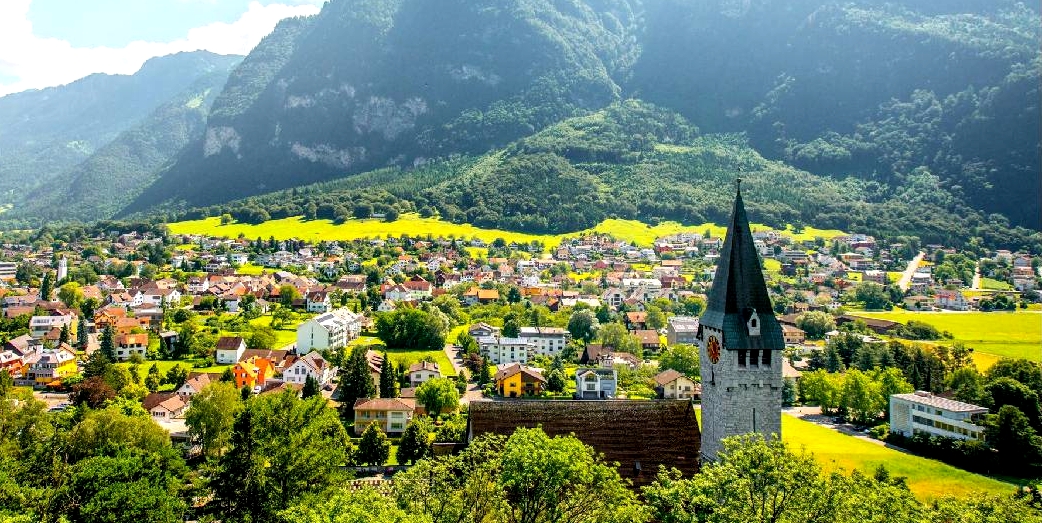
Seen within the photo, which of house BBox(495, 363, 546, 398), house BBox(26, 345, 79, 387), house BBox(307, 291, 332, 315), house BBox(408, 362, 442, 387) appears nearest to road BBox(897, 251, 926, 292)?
house BBox(495, 363, 546, 398)

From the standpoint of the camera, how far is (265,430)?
30.4 metres

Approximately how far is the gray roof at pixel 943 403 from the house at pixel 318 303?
81.2 meters

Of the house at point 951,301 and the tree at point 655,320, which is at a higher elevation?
the house at point 951,301

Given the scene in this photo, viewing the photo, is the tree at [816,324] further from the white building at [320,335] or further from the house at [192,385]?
the house at [192,385]

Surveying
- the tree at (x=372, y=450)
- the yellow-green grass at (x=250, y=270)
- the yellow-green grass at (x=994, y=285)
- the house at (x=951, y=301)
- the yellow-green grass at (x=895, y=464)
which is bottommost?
the yellow-green grass at (x=895, y=464)

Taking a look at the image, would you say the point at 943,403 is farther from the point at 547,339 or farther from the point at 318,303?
the point at 318,303

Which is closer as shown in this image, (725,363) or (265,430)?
(725,363)

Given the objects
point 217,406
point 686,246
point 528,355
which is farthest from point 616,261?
point 217,406

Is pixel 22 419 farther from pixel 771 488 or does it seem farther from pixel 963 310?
pixel 963 310

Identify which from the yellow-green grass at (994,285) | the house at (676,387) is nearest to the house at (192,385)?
the house at (676,387)

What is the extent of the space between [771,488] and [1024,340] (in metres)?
99.2

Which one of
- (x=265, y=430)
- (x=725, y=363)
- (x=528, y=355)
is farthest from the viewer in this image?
(x=528, y=355)

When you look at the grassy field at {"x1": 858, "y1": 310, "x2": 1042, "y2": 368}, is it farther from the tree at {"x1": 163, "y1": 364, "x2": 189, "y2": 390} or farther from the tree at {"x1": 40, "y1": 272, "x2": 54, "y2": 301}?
the tree at {"x1": 40, "y1": 272, "x2": 54, "y2": 301}

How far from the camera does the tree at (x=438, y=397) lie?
58.1m
